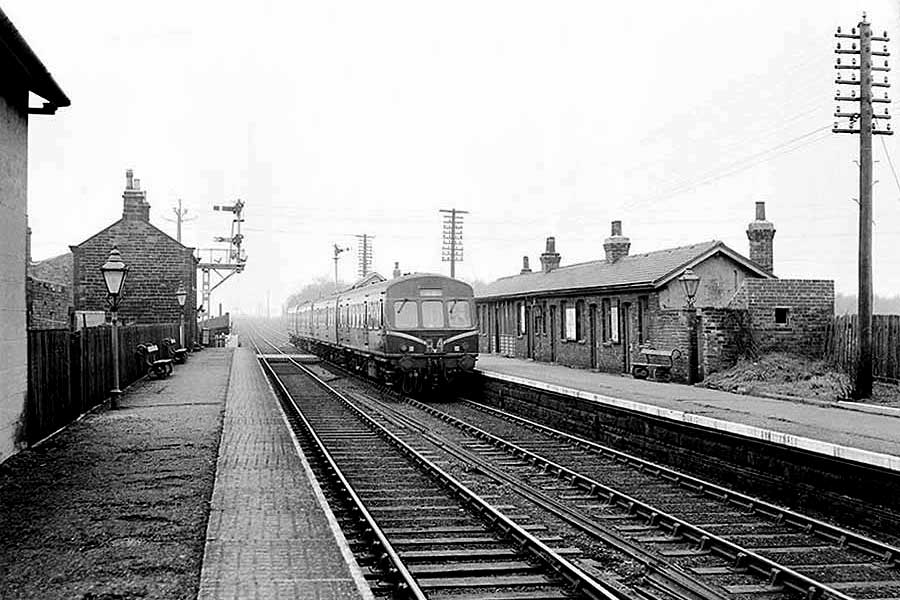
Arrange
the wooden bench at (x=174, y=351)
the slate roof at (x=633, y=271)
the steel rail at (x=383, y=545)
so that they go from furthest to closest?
1. the wooden bench at (x=174, y=351)
2. the slate roof at (x=633, y=271)
3. the steel rail at (x=383, y=545)

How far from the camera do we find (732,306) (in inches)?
803

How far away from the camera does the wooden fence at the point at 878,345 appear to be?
17344mm

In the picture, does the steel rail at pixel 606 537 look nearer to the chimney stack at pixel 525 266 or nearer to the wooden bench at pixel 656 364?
the wooden bench at pixel 656 364

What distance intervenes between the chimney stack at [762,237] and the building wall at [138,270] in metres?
21.7

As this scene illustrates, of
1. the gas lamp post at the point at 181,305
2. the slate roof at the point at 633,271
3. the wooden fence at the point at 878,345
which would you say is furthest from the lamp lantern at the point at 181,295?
the wooden fence at the point at 878,345

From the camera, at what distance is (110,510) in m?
8.60

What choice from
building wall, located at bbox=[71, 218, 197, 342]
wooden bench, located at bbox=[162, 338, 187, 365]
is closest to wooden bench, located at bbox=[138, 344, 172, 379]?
wooden bench, located at bbox=[162, 338, 187, 365]

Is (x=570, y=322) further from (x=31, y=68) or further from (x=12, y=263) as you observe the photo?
(x=31, y=68)

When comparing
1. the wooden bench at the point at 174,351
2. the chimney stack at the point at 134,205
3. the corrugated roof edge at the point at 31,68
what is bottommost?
the wooden bench at the point at 174,351

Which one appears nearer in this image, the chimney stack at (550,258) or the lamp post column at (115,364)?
the lamp post column at (115,364)

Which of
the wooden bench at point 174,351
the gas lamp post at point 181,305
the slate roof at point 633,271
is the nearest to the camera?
the slate roof at point 633,271

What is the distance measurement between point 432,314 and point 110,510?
549 inches

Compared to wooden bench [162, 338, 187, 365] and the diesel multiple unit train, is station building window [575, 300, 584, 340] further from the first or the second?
wooden bench [162, 338, 187, 365]

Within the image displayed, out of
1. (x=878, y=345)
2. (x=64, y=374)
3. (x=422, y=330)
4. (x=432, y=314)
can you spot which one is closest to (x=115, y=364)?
(x=64, y=374)
